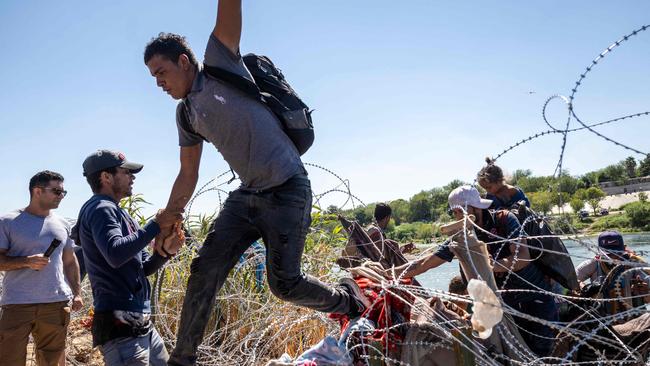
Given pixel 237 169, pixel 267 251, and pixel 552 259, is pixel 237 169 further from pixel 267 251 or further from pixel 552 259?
pixel 552 259

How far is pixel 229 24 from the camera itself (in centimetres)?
241

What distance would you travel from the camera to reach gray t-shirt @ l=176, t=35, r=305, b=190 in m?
2.48

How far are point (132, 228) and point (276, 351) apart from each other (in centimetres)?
198

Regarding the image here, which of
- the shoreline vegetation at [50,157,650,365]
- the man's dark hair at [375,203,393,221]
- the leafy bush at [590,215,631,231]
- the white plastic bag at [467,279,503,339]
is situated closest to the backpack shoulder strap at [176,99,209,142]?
the shoreline vegetation at [50,157,650,365]

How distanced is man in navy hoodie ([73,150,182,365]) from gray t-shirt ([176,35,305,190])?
20.2 inches

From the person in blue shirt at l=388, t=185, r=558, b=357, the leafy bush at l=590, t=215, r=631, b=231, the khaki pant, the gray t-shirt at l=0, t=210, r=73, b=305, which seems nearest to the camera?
the person in blue shirt at l=388, t=185, r=558, b=357

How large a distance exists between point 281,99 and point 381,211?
3.60m

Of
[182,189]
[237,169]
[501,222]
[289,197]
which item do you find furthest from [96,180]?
[501,222]

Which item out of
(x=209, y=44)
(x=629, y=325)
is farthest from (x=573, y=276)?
(x=209, y=44)

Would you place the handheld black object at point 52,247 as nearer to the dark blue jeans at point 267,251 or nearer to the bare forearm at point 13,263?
the bare forearm at point 13,263

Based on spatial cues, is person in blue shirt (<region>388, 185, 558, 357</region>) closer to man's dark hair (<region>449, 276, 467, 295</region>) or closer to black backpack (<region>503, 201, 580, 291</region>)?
black backpack (<region>503, 201, 580, 291</region>)

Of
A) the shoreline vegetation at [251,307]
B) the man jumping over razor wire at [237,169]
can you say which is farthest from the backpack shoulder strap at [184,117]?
the shoreline vegetation at [251,307]

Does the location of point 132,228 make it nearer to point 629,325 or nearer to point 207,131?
point 207,131

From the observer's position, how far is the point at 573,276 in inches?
155
